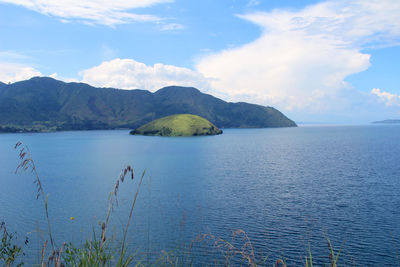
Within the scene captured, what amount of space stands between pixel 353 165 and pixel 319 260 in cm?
6546

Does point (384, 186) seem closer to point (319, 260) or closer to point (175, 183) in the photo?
point (319, 260)

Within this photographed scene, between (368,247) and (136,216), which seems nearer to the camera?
(368,247)

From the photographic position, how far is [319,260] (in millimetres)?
26734

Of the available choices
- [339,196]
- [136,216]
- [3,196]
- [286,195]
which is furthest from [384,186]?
[3,196]

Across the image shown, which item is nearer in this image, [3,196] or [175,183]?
Answer: [3,196]

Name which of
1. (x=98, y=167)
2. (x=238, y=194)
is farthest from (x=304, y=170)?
(x=98, y=167)

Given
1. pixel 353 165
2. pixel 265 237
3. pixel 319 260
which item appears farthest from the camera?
pixel 353 165

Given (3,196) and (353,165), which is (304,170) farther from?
(3,196)

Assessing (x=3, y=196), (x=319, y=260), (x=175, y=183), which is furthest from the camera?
(x=175, y=183)

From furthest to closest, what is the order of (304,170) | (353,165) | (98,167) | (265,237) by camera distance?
(98,167) → (353,165) → (304,170) → (265,237)

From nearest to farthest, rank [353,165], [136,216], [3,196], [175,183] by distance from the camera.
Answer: [136,216] → [3,196] → [175,183] → [353,165]

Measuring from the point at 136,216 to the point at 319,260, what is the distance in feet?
78.3

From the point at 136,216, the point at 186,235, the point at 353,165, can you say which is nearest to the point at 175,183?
the point at 136,216

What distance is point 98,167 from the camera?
90000mm
